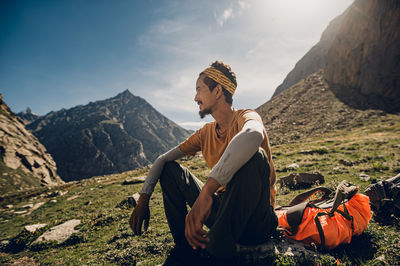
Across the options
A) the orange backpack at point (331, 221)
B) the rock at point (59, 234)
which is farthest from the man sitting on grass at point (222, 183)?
the rock at point (59, 234)

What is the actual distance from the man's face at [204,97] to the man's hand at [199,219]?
82.9 inches

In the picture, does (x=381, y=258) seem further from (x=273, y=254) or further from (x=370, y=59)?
(x=370, y=59)

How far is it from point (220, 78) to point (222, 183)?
238 cm

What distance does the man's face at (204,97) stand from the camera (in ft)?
12.7

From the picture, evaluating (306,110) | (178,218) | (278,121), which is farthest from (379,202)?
(306,110)

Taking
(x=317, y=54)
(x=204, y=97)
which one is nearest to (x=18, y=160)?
(x=204, y=97)

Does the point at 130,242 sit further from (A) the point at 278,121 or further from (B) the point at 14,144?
(B) the point at 14,144

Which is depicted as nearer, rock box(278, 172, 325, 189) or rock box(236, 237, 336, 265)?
rock box(236, 237, 336, 265)

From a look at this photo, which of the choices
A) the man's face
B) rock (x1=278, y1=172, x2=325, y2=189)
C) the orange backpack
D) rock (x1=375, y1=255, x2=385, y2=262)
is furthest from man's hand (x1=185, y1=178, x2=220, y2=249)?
rock (x1=278, y1=172, x2=325, y2=189)

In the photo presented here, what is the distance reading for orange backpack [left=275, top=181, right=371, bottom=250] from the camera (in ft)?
8.69

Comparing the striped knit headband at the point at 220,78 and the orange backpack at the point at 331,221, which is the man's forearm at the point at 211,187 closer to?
the orange backpack at the point at 331,221

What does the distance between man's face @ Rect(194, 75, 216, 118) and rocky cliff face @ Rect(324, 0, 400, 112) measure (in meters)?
51.9

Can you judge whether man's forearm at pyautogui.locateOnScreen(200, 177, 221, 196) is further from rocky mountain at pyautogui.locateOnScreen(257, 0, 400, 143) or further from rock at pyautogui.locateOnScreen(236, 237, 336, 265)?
rocky mountain at pyautogui.locateOnScreen(257, 0, 400, 143)

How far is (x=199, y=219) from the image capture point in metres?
2.00
